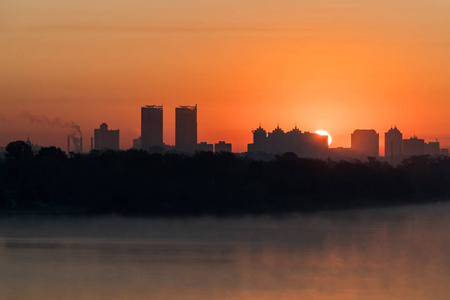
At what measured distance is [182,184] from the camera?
71375 mm

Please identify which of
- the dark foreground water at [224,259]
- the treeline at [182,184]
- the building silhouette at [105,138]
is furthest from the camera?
the building silhouette at [105,138]

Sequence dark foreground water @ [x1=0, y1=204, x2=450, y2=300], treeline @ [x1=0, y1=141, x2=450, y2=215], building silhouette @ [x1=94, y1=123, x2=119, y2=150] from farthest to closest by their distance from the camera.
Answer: building silhouette @ [x1=94, y1=123, x2=119, y2=150]
treeline @ [x1=0, y1=141, x2=450, y2=215]
dark foreground water @ [x1=0, y1=204, x2=450, y2=300]

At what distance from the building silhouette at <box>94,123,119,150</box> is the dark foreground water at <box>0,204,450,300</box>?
126998 millimetres

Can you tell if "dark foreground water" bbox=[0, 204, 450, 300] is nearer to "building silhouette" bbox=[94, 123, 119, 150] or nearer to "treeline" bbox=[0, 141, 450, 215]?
"treeline" bbox=[0, 141, 450, 215]

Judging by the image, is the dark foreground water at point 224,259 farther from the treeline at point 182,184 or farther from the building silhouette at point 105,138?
the building silhouette at point 105,138

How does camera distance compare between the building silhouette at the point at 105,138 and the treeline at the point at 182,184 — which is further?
the building silhouette at the point at 105,138

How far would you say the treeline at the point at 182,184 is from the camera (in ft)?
226

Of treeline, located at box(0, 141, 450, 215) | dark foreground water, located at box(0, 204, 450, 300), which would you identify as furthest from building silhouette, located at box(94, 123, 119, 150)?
dark foreground water, located at box(0, 204, 450, 300)

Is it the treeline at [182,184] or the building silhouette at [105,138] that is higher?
the building silhouette at [105,138]

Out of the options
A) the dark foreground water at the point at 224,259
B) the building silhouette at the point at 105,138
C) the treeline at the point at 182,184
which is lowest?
the dark foreground water at the point at 224,259

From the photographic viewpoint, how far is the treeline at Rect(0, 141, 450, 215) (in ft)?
226

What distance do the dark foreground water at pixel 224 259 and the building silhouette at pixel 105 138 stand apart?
127 m

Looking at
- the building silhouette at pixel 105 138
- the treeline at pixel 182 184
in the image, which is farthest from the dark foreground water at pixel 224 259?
the building silhouette at pixel 105 138

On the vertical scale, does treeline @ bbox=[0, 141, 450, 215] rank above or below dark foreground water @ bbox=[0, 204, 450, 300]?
above
